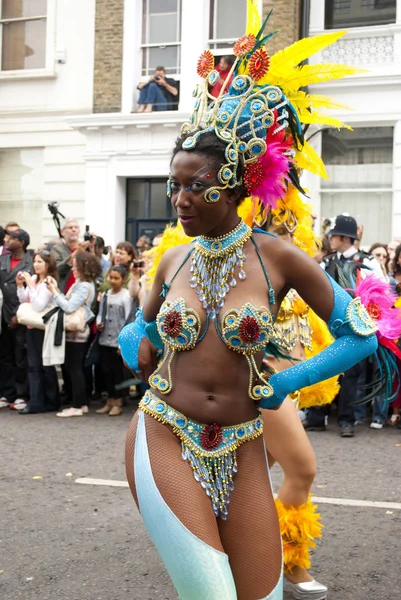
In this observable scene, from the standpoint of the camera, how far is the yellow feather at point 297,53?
128 inches

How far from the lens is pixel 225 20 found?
611 inches

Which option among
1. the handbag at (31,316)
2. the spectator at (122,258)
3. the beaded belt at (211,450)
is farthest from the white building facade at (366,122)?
the beaded belt at (211,450)

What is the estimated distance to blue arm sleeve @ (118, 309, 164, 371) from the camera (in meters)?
2.98

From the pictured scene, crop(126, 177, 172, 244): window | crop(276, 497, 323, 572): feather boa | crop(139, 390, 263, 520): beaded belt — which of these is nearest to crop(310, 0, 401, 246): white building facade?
crop(126, 177, 172, 244): window

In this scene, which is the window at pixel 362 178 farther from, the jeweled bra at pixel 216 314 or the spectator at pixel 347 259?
→ the jeweled bra at pixel 216 314

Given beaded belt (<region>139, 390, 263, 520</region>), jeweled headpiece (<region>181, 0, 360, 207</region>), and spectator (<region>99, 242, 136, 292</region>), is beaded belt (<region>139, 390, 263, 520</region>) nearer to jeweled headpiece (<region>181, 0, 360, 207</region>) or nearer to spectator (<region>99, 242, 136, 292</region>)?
jeweled headpiece (<region>181, 0, 360, 207</region>)

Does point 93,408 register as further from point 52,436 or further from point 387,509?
point 387,509

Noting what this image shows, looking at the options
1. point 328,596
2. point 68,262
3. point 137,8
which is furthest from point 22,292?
point 137,8

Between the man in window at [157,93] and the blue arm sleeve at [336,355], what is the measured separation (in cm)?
1308

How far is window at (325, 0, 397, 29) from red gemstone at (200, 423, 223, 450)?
13.2 m

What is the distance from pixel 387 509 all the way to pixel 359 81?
9.86 m

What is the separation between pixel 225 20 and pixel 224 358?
13909mm

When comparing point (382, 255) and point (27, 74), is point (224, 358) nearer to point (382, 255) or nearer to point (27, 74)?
point (382, 255)

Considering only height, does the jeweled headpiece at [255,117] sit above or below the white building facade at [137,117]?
below
